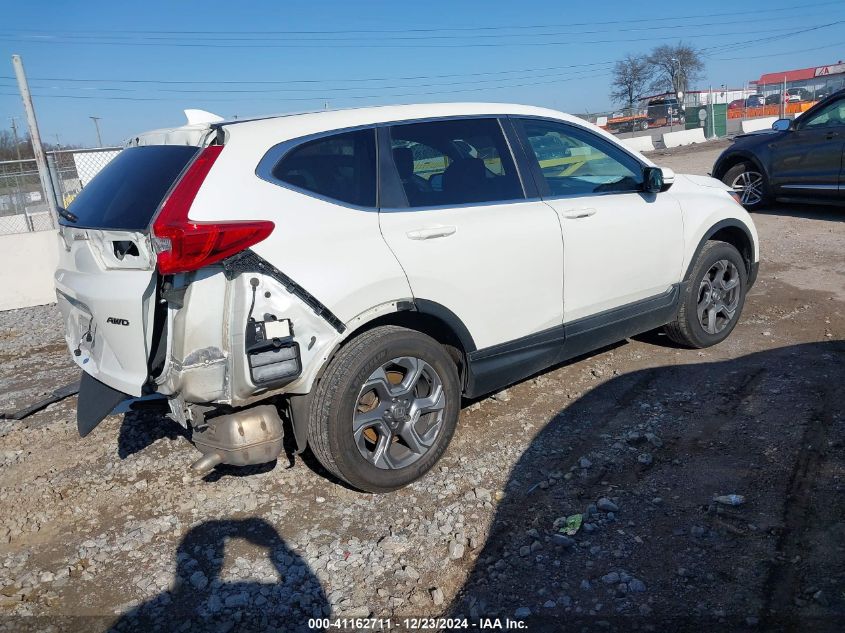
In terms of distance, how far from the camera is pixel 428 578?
3.02 m

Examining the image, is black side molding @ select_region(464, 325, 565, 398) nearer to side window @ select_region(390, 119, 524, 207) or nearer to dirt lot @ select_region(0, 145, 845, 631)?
dirt lot @ select_region(0, 145, 845, 631)

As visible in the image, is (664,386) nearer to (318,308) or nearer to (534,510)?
(534,510)

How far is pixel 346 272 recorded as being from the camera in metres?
3.29

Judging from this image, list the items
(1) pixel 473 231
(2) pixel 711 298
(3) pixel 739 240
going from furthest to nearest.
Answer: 1. (3) pixel 739 240
2. (2) pixel 711 298
3. (1) pixel 473 231

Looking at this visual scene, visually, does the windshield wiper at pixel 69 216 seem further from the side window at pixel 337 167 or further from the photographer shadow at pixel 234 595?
the photographer shadow at pixel 234 595

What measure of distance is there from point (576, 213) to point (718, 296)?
1.83m

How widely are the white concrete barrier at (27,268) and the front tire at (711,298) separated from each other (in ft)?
25.1

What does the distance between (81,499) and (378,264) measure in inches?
85.8

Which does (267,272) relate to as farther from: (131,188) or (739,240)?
(739,240)

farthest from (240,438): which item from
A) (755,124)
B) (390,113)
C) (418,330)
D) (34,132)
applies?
(755,124)

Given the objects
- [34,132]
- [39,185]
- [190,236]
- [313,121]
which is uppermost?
[34,132]

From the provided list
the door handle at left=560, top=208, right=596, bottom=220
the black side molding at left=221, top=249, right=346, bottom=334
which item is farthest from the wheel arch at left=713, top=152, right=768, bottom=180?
the black side molding at left=221, top=249, right=346, bottom=334

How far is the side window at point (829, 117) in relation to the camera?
30.7 ft

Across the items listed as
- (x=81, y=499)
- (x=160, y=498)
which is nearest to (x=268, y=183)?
(x=160, y=498)
